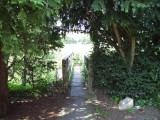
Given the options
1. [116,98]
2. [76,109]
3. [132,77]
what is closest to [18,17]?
[76,109]

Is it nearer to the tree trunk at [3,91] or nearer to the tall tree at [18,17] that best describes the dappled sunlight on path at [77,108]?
the tree trunk at [3,91]

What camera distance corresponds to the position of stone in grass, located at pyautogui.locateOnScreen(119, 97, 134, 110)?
326 inches

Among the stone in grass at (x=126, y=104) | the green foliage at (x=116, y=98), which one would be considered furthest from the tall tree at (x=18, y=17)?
the green foliage at (x=116, y=98)

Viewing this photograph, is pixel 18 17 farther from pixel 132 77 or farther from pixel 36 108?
pixel 132 77

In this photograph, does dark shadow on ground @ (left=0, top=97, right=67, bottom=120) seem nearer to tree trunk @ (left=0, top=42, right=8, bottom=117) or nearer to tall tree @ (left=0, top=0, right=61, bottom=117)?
tree trunk @ (left=0, top=42, right=8, bottom=117)

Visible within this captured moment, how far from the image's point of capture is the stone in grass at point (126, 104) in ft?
27.2

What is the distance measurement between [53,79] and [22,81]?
1574mm

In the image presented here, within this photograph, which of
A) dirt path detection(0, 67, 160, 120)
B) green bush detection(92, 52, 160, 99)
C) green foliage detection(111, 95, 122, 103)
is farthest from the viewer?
green foliage detection(111, 95, 122, 103)

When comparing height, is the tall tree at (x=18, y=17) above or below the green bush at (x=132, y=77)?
above

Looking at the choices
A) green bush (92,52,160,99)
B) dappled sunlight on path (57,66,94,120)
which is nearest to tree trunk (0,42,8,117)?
dappled sunlight on path (57,66,94,120)

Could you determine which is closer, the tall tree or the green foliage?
the tall tree

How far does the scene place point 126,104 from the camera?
8.33 meters

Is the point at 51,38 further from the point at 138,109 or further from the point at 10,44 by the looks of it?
the point at 10,44

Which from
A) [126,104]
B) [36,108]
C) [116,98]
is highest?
[116,98]
